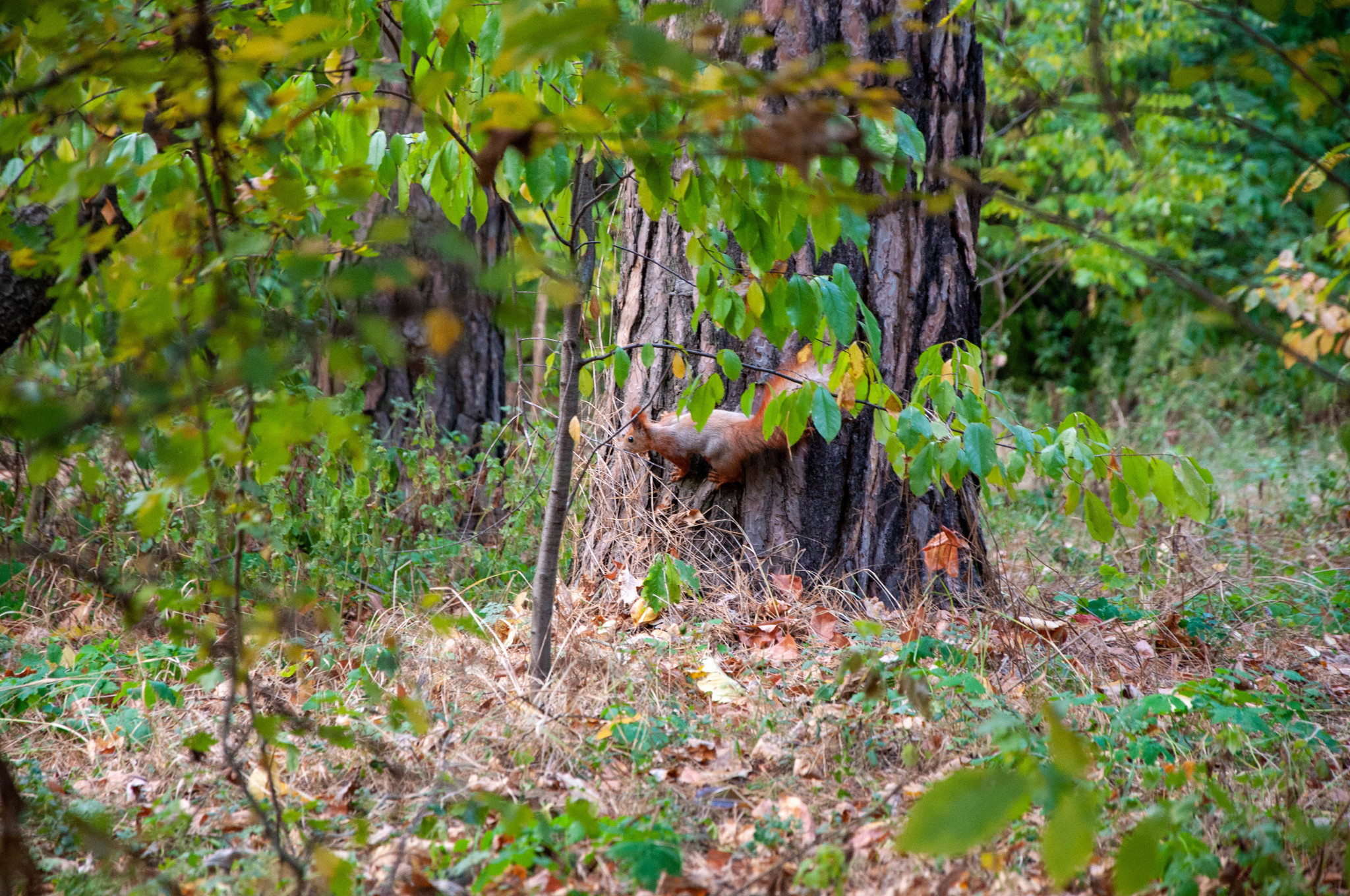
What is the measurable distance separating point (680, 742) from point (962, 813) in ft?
4.03

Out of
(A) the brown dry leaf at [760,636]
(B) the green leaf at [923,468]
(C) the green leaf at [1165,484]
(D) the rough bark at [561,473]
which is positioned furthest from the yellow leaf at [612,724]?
(C) the green leaf at [1165,484]

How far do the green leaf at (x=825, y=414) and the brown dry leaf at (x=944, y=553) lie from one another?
3.21ft

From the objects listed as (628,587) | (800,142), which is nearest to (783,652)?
(628,587)

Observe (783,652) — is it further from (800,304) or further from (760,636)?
(800,304)

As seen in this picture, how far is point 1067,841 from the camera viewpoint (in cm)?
84

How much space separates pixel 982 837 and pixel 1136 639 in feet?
7.16

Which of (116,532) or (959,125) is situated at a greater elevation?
(959,125)

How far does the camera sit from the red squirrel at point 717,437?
9.26 feet

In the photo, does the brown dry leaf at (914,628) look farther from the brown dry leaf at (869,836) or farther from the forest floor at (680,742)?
the brown dry leaf at (869,836)

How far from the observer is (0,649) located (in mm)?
2811

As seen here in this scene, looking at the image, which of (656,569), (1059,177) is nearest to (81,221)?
(656,569)

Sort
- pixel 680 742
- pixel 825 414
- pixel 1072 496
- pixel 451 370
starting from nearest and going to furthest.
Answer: pixel 680 742
pixel 825 414
pixel 1072 496
pixel 451 370

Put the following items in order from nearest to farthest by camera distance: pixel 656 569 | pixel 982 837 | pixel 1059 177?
pixel 982 837 → pixel 656 569 → pixel 1059 177

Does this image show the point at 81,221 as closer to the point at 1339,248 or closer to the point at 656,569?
the point at 656,569
